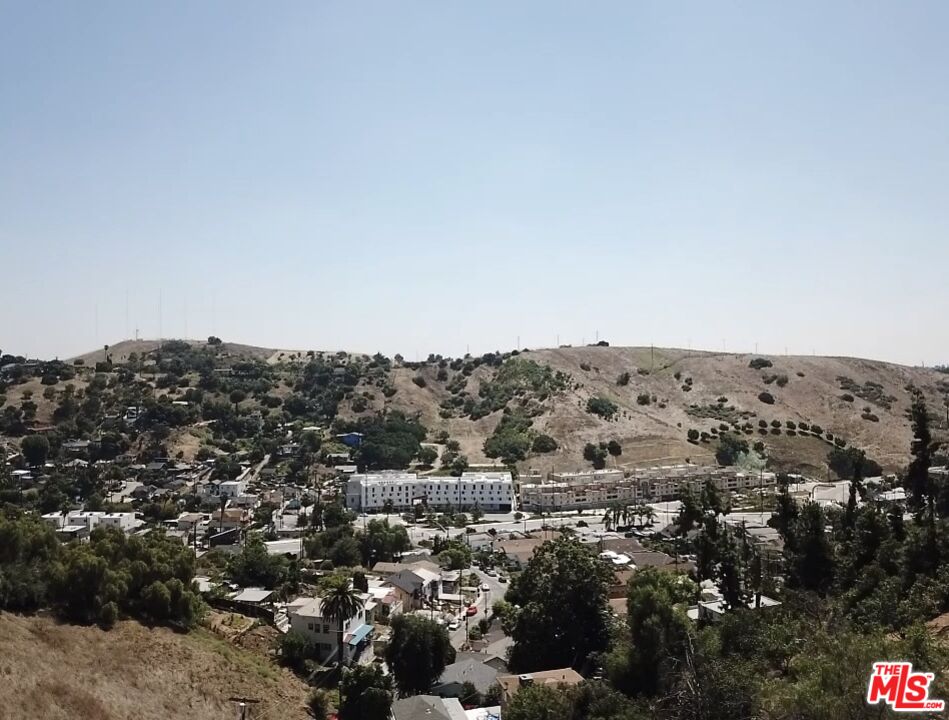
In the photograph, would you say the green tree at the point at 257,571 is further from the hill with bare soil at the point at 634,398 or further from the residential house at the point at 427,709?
the hill with bare soil at the point at 634,398

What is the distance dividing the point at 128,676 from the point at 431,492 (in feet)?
191

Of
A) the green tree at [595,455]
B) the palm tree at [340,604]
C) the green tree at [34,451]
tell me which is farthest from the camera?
the green tree at [595,455]

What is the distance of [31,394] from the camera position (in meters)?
106

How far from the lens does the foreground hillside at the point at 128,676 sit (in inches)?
873

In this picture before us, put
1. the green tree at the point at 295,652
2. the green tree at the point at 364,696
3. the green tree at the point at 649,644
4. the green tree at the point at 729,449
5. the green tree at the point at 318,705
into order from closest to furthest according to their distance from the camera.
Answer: the green tree at the point at 364,696 → the green tree at the point at 649,644 → the green tree at the point at 318,705 → the green tree at the point at 295,652 → the green tree at the point at 729,449

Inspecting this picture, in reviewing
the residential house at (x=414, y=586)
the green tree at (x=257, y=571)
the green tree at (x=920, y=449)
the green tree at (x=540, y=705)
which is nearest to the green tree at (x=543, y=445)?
the residential house at (x=414, y=586)

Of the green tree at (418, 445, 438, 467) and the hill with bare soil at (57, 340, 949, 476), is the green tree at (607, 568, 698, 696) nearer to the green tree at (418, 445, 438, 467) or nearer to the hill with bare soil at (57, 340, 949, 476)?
the hill with bare soil at (57, 340, 949, 476)

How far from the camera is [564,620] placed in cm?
3419

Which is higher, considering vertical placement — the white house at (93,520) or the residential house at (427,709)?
the residential house at (427,709)

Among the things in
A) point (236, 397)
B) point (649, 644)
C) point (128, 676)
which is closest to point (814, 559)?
point (649, 644)

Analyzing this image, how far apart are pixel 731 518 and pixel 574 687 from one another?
1878 inches

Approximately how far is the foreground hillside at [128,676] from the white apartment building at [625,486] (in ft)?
175

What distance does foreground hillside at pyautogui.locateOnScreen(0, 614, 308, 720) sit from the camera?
873 inches

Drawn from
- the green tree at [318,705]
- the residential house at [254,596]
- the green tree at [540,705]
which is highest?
the green tree at [540,705]
